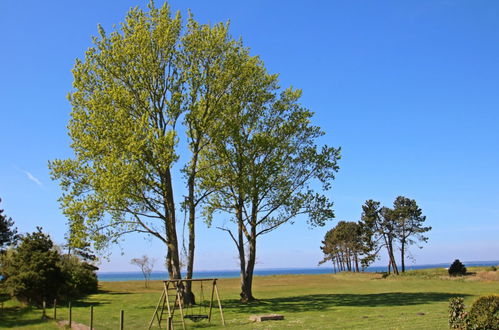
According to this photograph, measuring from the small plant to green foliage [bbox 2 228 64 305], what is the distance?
3589cm

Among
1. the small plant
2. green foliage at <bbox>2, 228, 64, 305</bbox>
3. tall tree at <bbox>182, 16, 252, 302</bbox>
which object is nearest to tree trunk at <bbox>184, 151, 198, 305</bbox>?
tall tree at <bbox>182, 16, 252, 302</bbox>

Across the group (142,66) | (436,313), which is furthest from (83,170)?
(436,313)

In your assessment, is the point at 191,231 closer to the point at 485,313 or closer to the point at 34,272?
the point at 34,272

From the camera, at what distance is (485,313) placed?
14359 mm

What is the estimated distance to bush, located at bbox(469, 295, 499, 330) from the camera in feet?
46.5

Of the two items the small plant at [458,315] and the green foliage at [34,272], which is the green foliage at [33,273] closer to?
the green foliage at [34,272]

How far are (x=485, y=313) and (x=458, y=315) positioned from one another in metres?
1.27

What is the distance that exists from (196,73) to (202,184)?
9.76 m

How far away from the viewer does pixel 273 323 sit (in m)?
22.6

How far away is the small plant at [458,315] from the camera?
49.5ft

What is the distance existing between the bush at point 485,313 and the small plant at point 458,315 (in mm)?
322

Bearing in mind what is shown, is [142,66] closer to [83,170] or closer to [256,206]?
[83,170]

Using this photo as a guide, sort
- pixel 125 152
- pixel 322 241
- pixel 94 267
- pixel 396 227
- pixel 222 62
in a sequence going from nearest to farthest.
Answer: pixel 125 152, pixel 222 62, pixel 94 267, pixel 396 227, pixel 322 241

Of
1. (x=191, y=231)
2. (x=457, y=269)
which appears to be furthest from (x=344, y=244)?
(x=191, y=231)
